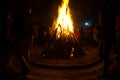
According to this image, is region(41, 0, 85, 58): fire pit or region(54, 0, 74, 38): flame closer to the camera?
region(41, 0, 85, 58): fire pit

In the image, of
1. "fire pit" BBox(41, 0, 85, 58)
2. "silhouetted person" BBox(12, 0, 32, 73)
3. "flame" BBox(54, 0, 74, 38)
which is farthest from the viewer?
"flame" BBox(54, 0, 74, 38)

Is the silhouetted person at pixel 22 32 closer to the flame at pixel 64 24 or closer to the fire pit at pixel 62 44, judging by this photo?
the fire pit at pixel 62 44

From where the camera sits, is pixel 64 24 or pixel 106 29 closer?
pixel 106 29

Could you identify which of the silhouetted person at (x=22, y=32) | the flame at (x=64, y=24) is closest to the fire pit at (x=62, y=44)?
the flame at (x=64, y=24)

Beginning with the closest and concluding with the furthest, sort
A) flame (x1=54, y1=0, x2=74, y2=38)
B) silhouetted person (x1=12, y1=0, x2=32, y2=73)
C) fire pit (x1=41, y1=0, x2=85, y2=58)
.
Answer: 1. silhouetted person (x1=12, y1=0, x2=32, y2=73)
2. fire pit (x1=41, y1=0, x2=85, y2=58)
3. flame (x1=54, y1=0, x2=74, y2=38)

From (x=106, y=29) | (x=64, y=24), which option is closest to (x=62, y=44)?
(x=64, y=24)

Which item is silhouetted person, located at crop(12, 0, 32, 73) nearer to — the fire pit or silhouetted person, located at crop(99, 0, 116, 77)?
silhouetted person, located at crop(99, 0, 116, 77)

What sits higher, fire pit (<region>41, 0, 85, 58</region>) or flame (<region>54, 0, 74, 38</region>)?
flame (<region>54, 0, 74, 38</region>)

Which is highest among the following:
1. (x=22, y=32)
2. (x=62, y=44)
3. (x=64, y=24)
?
(x=64, y=24)

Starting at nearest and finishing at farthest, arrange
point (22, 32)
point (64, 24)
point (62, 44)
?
point (22, 32), point (62, 44), point (64, 24)

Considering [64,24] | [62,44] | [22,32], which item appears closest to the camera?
[22,32]

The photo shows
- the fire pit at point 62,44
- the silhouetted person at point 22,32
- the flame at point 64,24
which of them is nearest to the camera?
the silhouetted person at point 22,32

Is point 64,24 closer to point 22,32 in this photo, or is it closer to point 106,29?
point 106,29

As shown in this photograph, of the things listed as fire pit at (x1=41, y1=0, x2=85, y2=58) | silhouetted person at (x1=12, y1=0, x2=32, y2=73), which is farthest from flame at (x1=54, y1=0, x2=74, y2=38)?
silhouetted person at (x1=12, y1=0, x2=32, y2=73)
